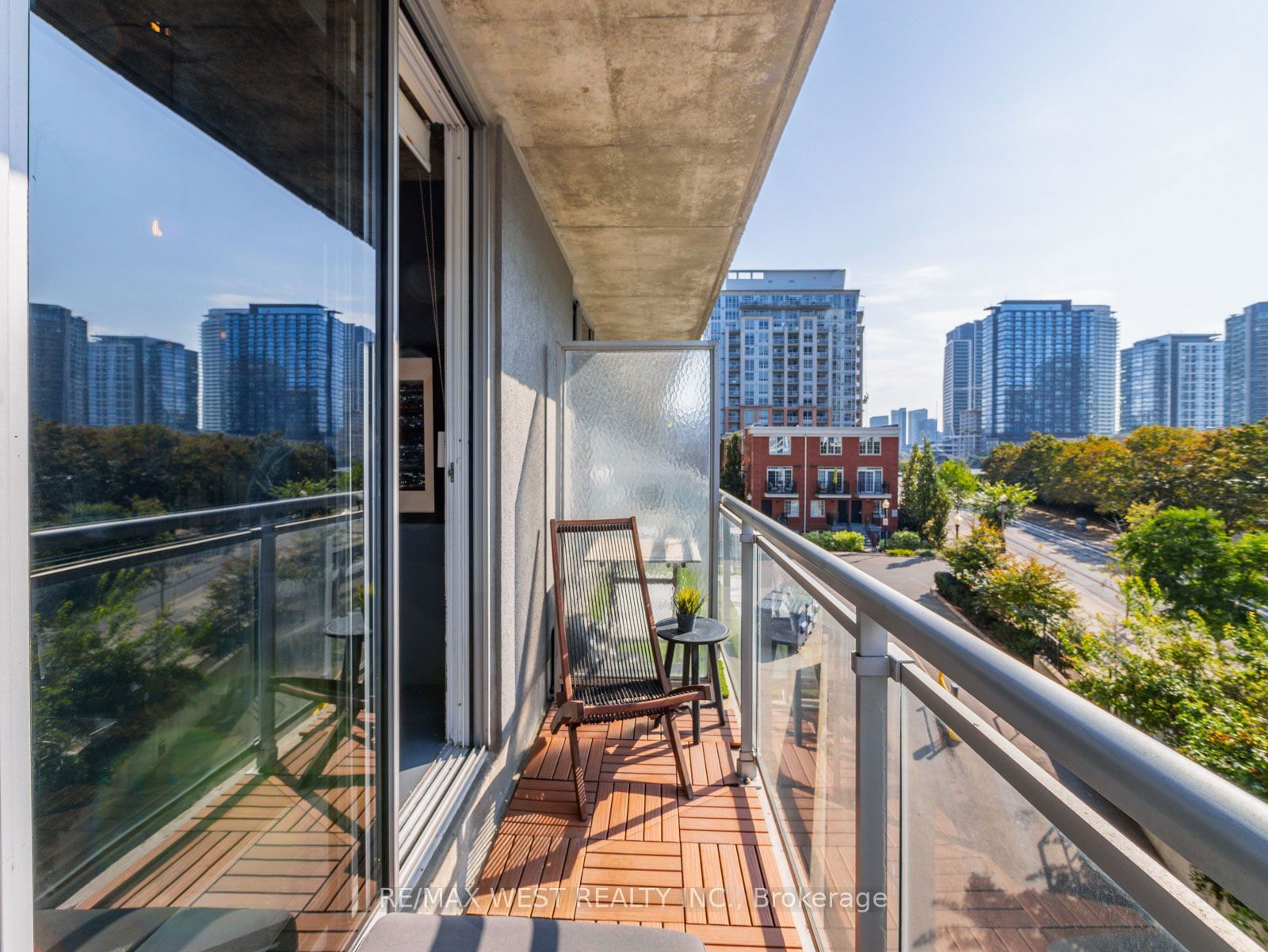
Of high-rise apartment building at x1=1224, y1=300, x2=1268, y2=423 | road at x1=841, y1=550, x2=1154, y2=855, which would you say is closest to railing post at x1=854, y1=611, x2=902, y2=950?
road at x1=841, y1=550, x2=1154, y2=855

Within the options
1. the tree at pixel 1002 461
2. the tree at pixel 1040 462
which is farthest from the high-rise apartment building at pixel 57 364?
the tree at pixel 1002 461

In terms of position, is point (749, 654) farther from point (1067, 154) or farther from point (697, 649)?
point (1067, 154)

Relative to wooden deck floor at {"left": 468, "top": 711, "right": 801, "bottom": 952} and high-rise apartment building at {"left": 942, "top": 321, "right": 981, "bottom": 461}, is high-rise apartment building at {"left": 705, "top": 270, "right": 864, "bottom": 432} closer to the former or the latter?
high-rise apartment building at {"left": 942, "top": 321, "right": 981, "bottom": 461}

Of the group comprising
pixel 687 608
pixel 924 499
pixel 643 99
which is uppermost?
pixel 643 99

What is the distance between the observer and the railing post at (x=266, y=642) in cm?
86

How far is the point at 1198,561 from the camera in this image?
47.6 feet

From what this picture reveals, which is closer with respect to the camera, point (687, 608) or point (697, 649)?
point (687, 608)

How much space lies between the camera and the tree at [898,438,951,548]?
109ft

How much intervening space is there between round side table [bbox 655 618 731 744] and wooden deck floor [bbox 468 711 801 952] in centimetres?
30

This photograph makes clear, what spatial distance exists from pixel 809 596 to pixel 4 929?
1460mm

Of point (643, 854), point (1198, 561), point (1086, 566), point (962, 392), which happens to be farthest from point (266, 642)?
point (962, 392)

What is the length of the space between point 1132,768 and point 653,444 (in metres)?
3.19

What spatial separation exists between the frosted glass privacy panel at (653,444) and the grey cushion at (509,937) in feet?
8.13

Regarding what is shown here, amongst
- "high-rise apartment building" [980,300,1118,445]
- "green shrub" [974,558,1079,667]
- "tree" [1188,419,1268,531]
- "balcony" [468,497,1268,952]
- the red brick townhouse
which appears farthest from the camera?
the red brick townhouse
